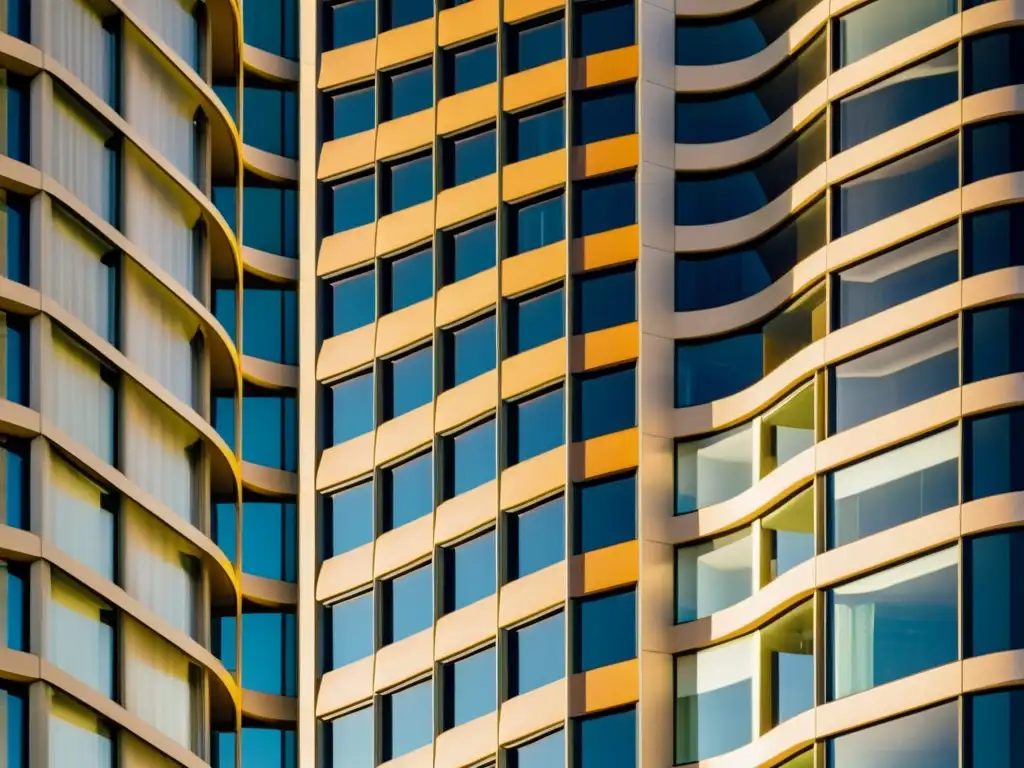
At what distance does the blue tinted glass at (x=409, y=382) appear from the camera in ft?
225

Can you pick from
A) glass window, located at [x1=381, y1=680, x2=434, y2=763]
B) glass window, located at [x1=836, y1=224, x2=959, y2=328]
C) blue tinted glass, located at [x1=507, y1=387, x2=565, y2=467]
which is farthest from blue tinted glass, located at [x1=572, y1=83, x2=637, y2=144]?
glass window, located at [x1=381, y1=680, x2=434, y2=763]

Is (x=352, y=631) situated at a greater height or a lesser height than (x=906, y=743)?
greater

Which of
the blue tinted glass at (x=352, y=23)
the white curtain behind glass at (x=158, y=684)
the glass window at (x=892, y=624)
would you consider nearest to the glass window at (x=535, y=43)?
the blue tinted glass at (x=352, y=23)

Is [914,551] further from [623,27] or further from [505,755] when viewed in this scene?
[623,27]

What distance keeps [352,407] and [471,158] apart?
Result: 6.25 meters

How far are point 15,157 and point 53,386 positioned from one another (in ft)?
11.5

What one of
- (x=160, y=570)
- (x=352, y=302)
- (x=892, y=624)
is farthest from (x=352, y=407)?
(x=160, y=570)

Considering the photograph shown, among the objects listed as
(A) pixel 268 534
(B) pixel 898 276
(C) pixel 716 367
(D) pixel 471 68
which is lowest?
(A) pixel 268 534

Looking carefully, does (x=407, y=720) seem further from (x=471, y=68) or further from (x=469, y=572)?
(x=471, y=68)

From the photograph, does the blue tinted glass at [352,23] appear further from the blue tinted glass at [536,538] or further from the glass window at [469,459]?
the blue tinted glass at [536,538]

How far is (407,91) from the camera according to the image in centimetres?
7125

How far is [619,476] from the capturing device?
6400 centimetres

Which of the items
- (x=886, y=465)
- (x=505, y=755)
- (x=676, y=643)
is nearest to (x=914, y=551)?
(x=886, y=465)

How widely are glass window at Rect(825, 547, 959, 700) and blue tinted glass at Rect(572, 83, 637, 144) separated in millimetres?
13569
